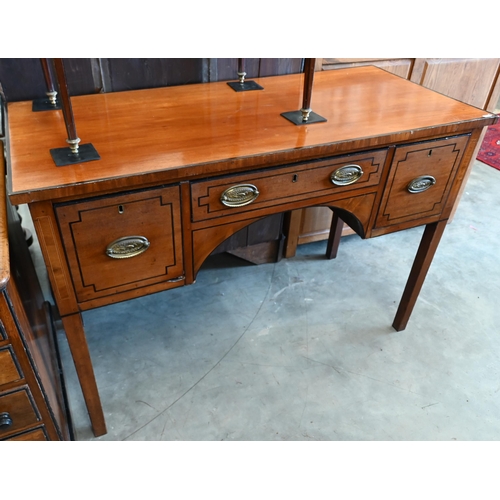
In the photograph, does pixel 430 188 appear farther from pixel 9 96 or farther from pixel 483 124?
pixel 9 96

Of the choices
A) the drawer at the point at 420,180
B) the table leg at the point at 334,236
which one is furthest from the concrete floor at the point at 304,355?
the drawer at the point at 420,180

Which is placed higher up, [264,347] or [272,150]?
[272,150]

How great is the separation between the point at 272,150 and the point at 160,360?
93 centimetres

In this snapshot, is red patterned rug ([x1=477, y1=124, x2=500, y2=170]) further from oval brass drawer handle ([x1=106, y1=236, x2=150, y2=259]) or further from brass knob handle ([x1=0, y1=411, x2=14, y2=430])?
brass knob handle ([x1=0, y1=411, x2=14, y2=430])

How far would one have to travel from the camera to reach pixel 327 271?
7.08ft

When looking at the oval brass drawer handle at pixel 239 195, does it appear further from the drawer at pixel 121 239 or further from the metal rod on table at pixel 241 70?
the metal rod on table at pixel 241 70

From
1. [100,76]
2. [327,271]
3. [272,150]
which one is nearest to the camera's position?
[272,150]

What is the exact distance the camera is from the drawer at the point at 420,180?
1.40m

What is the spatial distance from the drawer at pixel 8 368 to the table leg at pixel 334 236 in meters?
1.50

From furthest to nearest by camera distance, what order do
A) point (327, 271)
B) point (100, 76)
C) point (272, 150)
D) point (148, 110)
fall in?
point (327, 271) < point (100, 76) < point (148, 110) < point (272, 150)

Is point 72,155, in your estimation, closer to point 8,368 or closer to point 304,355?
point 8,368

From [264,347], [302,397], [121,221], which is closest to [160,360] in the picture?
[264,347]

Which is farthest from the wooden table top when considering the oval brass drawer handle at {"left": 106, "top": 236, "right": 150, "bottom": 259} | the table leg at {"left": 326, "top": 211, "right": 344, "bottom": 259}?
the table leg at {"left": 326, "top": 211, "right": 344, "bottom": 259}

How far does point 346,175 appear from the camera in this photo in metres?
1.32
